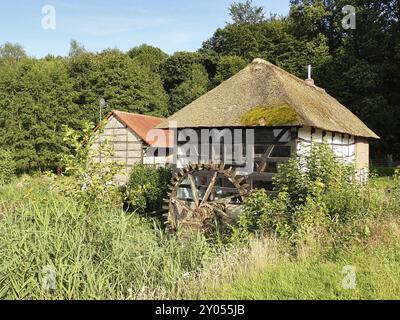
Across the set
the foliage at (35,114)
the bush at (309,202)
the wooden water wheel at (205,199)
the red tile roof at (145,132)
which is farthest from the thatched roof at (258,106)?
the foliage at (35,114)

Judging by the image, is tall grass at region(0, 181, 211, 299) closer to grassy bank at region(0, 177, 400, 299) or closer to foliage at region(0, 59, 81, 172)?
grassy bank at region(0, 177, 400, 299)

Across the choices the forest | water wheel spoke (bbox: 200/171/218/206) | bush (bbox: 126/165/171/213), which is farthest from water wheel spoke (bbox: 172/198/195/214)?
the forest

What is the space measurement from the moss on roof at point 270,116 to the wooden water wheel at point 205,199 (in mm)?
1337

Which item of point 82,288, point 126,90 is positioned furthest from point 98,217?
point 126,90

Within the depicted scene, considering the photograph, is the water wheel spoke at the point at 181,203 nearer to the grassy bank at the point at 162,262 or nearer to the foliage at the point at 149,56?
the grassy bank at the point at 162,262

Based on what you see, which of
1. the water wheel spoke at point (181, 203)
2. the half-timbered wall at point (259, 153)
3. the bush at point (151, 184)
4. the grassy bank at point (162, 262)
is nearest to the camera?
the grassy bank at point (162, 262)

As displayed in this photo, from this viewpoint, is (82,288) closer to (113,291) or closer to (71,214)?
(113,291)

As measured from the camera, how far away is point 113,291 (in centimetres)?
457

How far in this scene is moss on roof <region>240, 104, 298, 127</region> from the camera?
975cm

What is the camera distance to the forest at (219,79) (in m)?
26.6

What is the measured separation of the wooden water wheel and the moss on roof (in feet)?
4.38
